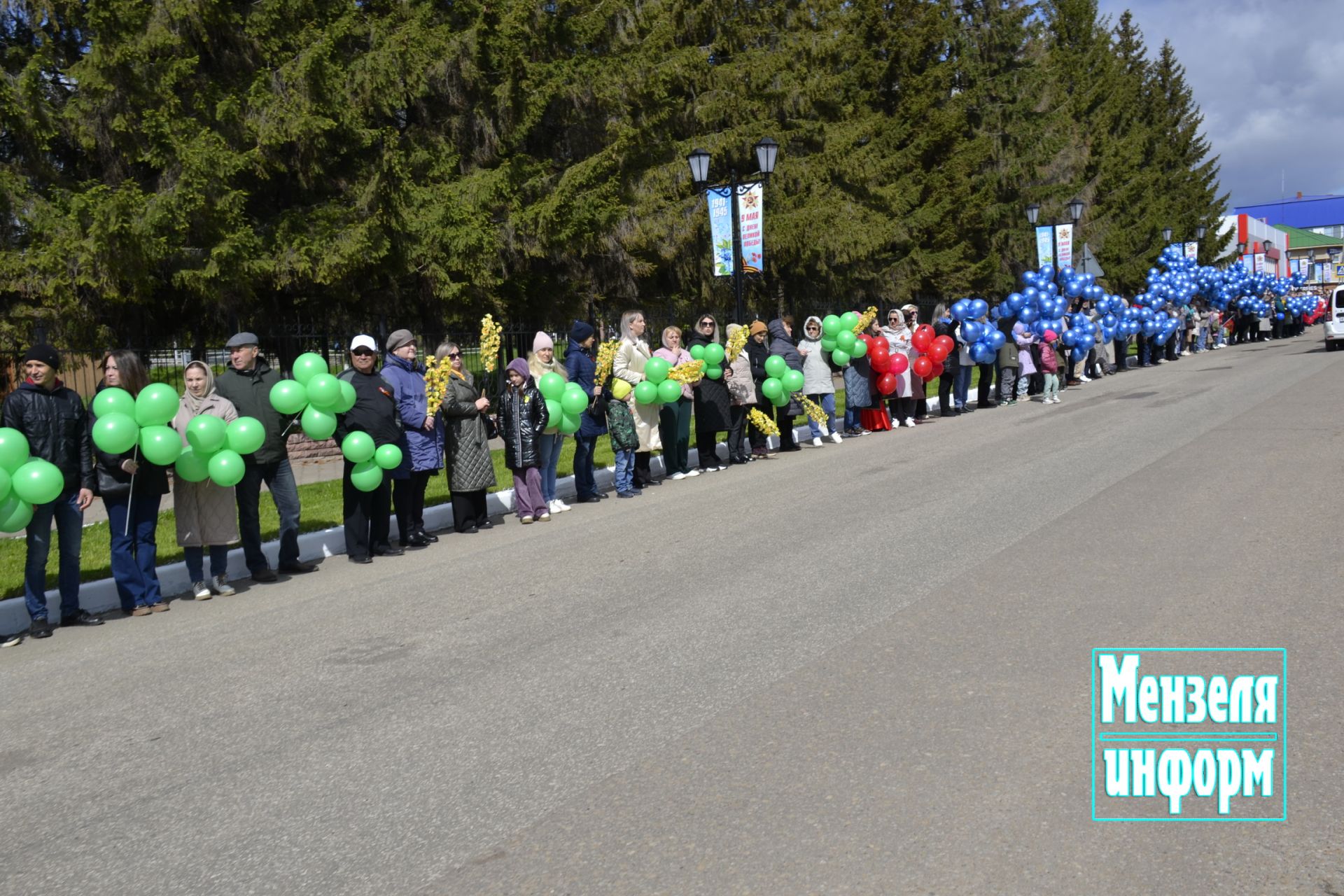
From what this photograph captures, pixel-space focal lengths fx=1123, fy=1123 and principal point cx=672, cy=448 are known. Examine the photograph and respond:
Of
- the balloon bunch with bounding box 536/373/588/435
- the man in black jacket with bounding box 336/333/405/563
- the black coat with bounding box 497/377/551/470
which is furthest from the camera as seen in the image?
the balloon bunch with bounding box 536/373/588/435

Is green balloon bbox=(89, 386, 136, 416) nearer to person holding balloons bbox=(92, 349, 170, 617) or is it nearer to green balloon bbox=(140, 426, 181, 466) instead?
person holding balloons bbox=(92, 349, 170, 617)

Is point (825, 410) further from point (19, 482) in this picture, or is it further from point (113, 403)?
point (19, 482)

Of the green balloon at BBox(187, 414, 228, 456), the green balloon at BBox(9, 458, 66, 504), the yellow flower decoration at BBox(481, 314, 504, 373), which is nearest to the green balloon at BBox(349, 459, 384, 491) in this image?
the green balloon at BBox(187, 414, 228, 456)

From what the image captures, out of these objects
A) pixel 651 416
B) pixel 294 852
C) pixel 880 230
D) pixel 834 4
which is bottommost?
pixel 294 852

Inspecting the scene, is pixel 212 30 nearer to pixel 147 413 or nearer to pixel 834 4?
pixel 147 413

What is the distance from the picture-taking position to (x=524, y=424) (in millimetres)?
10492

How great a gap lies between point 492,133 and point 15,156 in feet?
27.8

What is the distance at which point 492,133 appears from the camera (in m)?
22.6

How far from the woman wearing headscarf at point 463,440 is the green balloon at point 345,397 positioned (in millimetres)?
1267

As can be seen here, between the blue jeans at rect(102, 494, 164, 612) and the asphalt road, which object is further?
the blue jeans at rect(102, 494, 164, 612)

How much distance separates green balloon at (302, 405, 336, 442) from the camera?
28.5 feet

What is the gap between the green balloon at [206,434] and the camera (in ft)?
25.7

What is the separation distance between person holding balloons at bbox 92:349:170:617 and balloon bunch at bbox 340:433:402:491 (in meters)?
1.42

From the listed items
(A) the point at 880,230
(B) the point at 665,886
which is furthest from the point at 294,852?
(A) the point at 880,230
